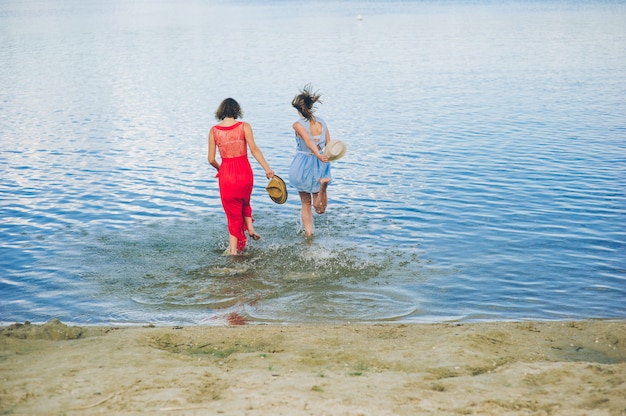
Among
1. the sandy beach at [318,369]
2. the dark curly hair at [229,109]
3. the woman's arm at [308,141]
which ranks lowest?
the sandy beach at [318,369]

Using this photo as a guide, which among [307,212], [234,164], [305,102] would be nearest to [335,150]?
[305,102]

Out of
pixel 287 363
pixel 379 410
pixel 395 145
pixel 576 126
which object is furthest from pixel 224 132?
pixel 576 126

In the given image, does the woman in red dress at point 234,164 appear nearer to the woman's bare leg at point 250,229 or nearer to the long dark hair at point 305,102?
the woman's bare leg at point 250,229

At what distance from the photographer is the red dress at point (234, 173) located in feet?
30.9

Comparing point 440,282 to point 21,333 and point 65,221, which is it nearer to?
point 21,333

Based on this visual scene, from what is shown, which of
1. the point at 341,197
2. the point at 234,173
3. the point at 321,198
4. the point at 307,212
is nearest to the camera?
the point at 234,173

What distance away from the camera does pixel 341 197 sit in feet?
42.8

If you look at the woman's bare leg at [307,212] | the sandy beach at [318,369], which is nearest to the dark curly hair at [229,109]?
the woman's bare leg at [307,212]

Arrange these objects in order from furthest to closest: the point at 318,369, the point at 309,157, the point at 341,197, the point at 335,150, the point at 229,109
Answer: the point at 341,197 < the point at 309,157 < the point at 335,150 < the point at 229,109 < the point at 318,369

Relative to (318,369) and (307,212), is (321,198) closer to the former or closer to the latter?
(307,212)

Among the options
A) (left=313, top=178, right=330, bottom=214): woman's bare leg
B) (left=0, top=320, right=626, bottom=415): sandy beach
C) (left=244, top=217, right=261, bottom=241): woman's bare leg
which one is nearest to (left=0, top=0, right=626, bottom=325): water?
(left=244, top=217, right=261, bottom=241): woman's bare leg

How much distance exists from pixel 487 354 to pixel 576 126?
554 inches

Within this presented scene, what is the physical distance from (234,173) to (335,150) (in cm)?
143

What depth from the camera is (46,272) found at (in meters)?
9.52
